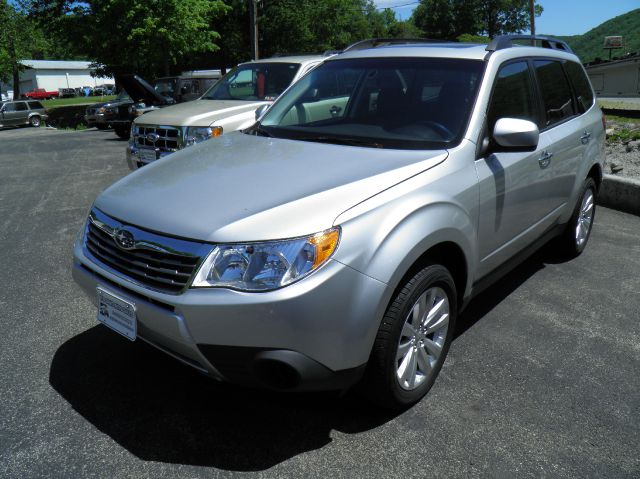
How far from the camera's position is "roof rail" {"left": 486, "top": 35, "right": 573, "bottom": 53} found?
3.58 metres

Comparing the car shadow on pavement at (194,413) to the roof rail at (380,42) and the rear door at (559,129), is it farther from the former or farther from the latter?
the roof rail at (380,42)

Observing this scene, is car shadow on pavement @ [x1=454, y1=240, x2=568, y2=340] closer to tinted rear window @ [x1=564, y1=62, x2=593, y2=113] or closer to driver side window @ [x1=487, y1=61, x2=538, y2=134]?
tinted rear window @ [x1=564, y1=62, x2=593, y2=113]

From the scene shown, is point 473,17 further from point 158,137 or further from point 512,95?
point 512,95

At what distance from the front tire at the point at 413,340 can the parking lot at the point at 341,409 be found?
179mm

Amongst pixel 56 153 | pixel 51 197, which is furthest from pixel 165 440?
pixel 56 153

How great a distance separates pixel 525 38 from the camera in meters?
4.14

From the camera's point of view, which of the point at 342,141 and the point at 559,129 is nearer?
the point at 342,141

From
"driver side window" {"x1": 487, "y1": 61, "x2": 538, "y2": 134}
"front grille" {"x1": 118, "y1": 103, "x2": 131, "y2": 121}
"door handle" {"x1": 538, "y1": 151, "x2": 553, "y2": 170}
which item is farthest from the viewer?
"front grille" {"x1": 118, "y1": 103, "x2": 131, "y2": 121}

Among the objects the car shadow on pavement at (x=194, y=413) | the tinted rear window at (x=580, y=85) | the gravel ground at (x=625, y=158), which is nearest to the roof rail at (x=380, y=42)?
the tinted rear window at (x=580, y=85)

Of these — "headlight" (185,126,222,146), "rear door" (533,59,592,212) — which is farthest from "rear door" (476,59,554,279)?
"headlight" (185,126,222,146)

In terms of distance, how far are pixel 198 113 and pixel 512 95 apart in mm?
4484

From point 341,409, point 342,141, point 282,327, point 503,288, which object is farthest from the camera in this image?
point 503,288

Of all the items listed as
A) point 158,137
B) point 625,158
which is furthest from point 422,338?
point 625,158

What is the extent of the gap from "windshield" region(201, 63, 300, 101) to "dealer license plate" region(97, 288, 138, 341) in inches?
223
